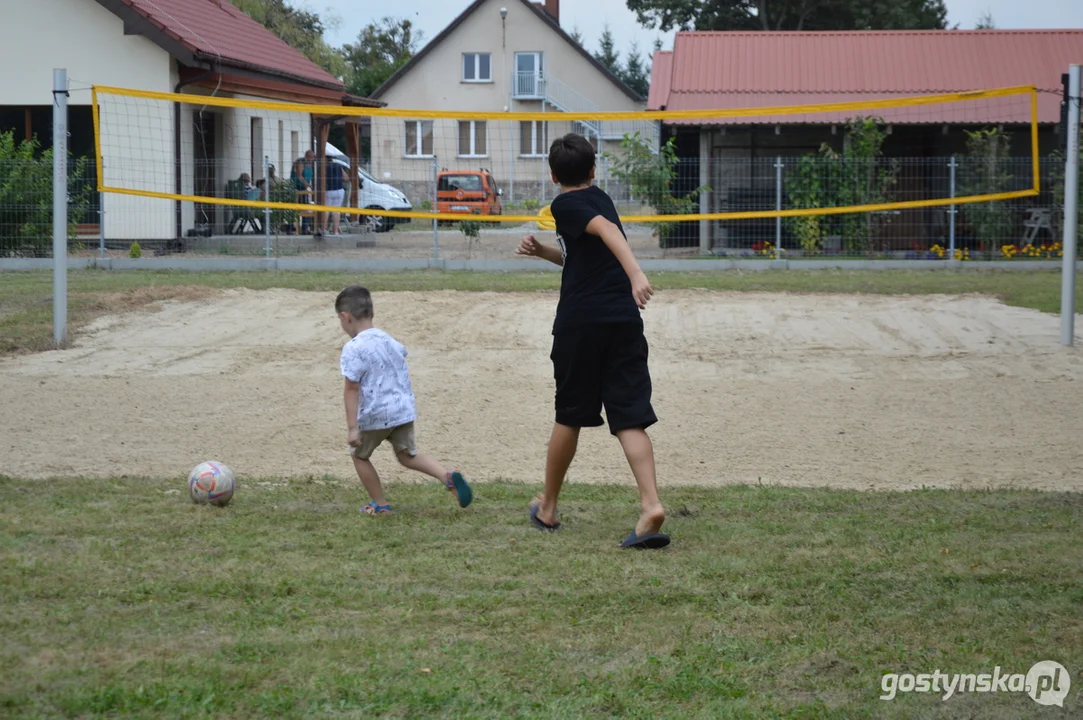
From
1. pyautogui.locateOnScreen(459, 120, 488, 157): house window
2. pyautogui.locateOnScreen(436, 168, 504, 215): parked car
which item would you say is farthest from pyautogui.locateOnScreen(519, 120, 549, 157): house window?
pyautogui.locateOnScreen(459, 120, 488, 157): house window

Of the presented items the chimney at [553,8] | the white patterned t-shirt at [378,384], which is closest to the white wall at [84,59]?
the white patterned t-shirt at [378,384]

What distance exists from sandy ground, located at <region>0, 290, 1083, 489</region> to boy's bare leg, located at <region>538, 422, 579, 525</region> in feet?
5.02

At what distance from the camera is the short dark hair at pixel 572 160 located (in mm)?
5590

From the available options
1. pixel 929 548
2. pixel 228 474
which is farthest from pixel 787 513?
pixel 228 474

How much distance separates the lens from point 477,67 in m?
52.2

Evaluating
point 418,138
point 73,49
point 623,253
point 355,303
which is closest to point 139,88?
point 73,49

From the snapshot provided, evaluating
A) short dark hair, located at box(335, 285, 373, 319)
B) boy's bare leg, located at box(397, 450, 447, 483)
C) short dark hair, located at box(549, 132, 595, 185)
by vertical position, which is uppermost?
Answer: short dark hair, located at box(549, 132, 595, 185)

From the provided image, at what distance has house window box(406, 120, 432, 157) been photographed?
4396cm

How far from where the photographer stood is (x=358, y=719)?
352cm

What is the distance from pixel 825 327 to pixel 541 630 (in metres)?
9.11

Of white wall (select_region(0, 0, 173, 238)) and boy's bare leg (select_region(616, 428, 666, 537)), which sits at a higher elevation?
white wall (select_region(0, 0, 173, 238))

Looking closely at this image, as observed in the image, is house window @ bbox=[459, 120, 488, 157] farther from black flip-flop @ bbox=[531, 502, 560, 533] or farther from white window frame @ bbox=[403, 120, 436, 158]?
black flip-flop @ bbox=[531, 502, 560, 533]

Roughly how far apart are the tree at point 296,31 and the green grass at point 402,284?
28.6 m

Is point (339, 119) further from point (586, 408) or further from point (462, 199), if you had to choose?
point (586, 408)
